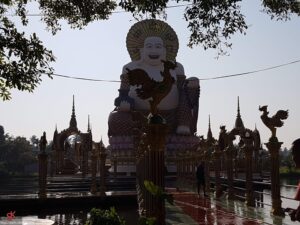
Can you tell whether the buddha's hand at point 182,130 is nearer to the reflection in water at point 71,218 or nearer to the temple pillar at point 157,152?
the reflection in water at point 71,218

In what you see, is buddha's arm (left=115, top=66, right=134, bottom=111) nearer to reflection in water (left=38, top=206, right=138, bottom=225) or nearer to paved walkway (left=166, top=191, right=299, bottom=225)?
reflection in water (left=38, top=206, right=138, bottom=225)

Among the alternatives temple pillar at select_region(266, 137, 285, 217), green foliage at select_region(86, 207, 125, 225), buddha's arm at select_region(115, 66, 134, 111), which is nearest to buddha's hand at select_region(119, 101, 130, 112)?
buddha's arm at select_region(115, 66, 134, 111)

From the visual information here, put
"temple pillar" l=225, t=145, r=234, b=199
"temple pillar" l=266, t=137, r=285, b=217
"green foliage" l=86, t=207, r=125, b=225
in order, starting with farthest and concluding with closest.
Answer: "temple pillar" l=225, t=145, r=234, b=199 → "temple pillar" l=266, t=137, r=285, b=217 → "green foliage" l=86, t=207, r=125, b=225

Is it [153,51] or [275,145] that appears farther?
[153,51]

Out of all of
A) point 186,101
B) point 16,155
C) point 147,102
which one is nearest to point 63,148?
point 147,102

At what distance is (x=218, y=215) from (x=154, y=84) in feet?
19.4

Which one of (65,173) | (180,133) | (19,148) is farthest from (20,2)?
(19,148)

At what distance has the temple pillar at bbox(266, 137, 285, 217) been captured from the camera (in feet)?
37.4

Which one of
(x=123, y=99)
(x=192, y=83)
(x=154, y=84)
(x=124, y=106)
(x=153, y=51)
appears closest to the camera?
(x=154, y=84)

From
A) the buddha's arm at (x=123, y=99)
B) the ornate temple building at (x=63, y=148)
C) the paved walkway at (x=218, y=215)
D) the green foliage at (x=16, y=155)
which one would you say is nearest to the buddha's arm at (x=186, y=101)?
the buddha's arm at (x=123, y=99)

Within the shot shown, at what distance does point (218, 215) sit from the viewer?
11477 millimetres

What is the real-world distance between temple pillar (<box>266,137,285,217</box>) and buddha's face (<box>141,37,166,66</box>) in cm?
2464

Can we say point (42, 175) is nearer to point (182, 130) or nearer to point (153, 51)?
point (182, 130)

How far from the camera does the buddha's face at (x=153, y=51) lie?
117 ft
